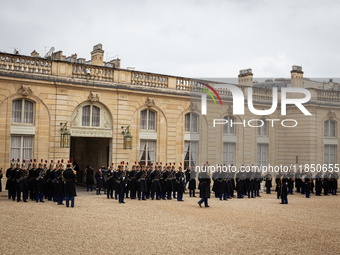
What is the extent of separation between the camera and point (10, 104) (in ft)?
62.2

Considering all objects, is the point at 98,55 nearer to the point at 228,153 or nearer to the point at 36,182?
the point at 228,153

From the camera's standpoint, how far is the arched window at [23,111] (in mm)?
19281

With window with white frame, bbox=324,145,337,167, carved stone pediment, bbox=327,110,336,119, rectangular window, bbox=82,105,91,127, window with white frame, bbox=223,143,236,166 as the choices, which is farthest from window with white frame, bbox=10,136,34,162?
window with white frame, bbox=324,145,337,167

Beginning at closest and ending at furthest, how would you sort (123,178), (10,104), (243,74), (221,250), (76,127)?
1. (221,250)
2. (123,178)
3. (10,104)
4. (76,127)
5. (243,74)

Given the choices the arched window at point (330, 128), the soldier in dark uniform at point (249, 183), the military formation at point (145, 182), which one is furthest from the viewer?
the arched window at point (330, 128)

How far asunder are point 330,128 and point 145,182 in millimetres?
13729

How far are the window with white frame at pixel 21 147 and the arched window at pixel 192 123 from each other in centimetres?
909

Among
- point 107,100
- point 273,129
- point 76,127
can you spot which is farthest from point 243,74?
point 76,127

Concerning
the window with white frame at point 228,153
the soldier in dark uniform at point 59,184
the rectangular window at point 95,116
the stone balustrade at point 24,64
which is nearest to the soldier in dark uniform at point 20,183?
the soldier in dark uniform at point 59,184

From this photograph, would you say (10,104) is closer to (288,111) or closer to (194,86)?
(194,86)

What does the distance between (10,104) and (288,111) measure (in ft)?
46.5

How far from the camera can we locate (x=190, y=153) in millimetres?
24297

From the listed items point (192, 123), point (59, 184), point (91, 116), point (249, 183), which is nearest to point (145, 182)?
point (59, 184)

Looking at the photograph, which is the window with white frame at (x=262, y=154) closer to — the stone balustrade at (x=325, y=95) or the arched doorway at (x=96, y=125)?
the stone balustrade at (x=325, y=95)
